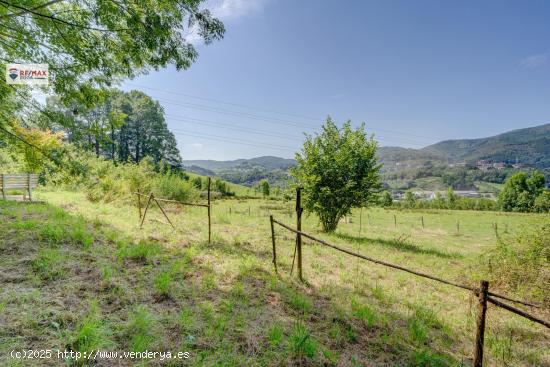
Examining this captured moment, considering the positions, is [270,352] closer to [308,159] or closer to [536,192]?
[308,159]

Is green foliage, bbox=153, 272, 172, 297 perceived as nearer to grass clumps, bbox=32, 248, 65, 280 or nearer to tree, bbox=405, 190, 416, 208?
grass clumps, bbox=32, 248, 65, 280

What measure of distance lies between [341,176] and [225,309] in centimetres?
997

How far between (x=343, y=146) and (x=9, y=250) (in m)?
12.3

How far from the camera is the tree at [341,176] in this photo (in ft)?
40.6

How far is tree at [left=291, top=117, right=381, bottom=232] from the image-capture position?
488 inches

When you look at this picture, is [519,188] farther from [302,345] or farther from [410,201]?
[302,345]

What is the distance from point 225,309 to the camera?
367 centimetres

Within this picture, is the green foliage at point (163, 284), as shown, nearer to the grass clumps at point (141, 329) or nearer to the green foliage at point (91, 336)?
the grass clumps at point (141, 329)

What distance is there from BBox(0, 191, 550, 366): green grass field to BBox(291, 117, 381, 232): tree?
6.11m

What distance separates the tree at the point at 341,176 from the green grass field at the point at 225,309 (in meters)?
6.11

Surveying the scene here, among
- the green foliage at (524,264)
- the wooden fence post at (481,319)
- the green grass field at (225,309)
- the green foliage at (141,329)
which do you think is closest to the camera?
the wooden fence post at (481,319)

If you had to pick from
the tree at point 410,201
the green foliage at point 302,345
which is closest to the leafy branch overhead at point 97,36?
the green foliage at point 302,345

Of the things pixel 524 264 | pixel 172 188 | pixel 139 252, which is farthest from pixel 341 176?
pixel 172 188

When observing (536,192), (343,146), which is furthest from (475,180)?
(343,146)
